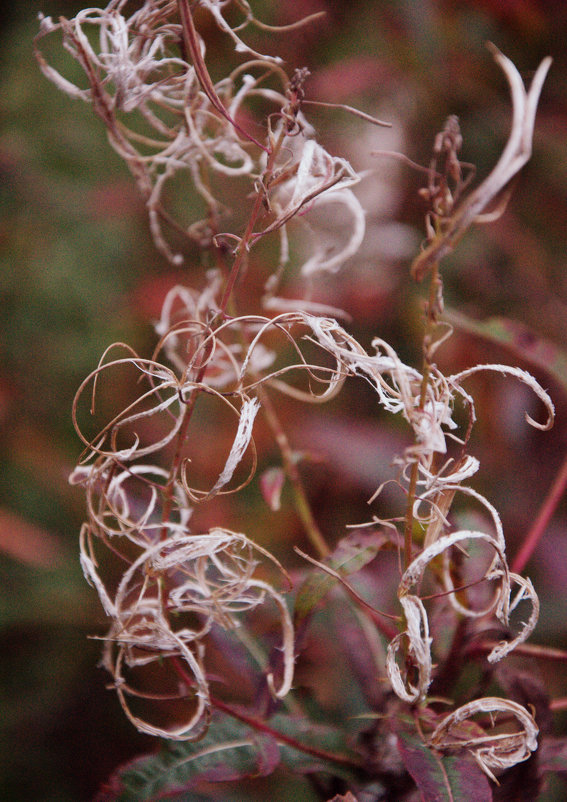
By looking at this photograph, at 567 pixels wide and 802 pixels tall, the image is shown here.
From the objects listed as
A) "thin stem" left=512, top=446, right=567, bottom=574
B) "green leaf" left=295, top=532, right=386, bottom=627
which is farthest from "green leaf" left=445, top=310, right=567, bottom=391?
"green leaf" left=295, top=532, right=386, bottom=627

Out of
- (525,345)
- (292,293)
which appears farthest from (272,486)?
(292,293)

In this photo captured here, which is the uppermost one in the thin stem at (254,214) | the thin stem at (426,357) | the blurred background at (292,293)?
the thin stem at (254,214)

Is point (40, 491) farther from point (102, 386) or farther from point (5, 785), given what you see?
point (5, 785)

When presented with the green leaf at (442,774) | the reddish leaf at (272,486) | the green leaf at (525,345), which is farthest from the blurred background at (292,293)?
the green leaf at (442,774)

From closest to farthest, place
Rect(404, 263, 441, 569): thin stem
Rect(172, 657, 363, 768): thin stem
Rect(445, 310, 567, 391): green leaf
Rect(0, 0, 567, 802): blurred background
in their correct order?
Rect(404, 263, 441, 569): thin stem < Rect(172, 657, 363, 768): thin stem < Rect(445, 310, 567, 391): green leaf < Rect(0, 0, 567, 802): blurred background

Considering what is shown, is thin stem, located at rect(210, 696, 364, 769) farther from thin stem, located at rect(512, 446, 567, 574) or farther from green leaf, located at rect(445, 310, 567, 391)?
green leaf, located at rect(445, 310, 567, 391)

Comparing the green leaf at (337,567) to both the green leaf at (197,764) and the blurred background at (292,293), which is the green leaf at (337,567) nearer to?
the green leaf at (197,764)
